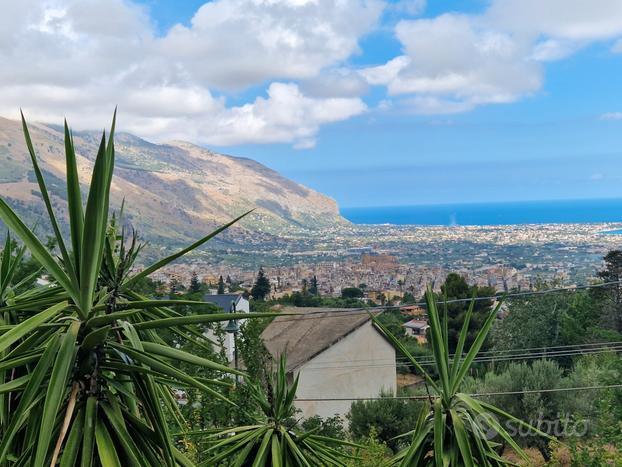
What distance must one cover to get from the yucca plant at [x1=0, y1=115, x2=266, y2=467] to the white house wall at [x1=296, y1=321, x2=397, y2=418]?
12.5 meters

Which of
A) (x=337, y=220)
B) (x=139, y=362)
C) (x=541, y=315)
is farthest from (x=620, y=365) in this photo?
(x=337, y=220)

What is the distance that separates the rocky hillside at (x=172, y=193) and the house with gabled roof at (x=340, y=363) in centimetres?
5542

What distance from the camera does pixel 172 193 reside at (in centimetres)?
13888

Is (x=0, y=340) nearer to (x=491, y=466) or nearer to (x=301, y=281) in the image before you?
(x=491, y=466)

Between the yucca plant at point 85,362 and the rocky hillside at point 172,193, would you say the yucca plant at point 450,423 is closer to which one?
the yucca plant at point 85,362

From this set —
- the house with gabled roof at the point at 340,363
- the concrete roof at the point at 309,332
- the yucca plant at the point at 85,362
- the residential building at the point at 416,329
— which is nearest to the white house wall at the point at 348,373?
the house with gabled roof at the point at 340,363

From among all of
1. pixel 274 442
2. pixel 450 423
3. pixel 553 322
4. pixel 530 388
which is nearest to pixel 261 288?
pixel 553 322

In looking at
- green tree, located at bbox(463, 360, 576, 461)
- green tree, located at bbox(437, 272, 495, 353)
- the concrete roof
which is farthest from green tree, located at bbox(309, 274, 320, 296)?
green tree, located at bbox(463, 360, 576, 461)

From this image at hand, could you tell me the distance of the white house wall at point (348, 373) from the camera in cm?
1498

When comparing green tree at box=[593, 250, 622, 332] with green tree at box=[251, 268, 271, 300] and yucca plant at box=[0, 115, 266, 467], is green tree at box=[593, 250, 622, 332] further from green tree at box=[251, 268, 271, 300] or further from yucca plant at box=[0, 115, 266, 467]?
green tree at box=[251, 268, 271, 300]

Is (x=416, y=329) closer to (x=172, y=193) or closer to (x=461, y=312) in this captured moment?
(x=461, y=312)

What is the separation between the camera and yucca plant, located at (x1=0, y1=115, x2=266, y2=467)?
6.68 ft

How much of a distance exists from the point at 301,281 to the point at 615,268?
82.8 feet

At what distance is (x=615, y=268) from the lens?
51.9 feet
